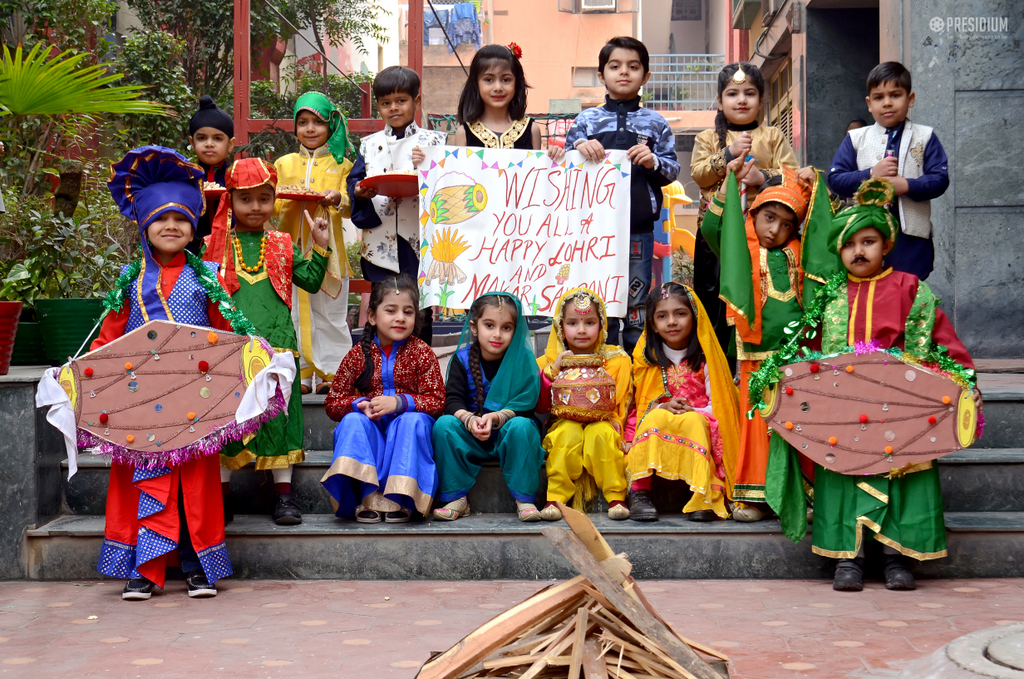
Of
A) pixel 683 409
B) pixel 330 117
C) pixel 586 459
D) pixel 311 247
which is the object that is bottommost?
pixel 586 459

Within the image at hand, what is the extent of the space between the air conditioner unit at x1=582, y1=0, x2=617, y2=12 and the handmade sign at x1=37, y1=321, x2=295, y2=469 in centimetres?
3346

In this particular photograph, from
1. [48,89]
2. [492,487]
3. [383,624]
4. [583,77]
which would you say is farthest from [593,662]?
[583,77]

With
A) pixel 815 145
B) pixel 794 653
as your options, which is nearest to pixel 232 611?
pixel 794 653

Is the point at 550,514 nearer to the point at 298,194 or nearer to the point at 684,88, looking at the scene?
the point at 298,194

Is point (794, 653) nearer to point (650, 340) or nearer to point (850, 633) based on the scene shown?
point (850, 633)

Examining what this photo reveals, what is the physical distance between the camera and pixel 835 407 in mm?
4293

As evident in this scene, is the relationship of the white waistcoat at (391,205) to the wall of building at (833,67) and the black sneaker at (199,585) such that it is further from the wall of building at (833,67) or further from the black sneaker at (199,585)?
the wall of building at (833,67)

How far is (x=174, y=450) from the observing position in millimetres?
4297

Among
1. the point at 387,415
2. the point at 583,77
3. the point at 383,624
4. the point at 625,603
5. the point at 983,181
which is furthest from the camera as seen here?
the point at 583,77

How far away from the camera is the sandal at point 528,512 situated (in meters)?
4.61

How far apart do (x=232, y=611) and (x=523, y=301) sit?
2.11 metres

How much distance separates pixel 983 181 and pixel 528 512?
15.3ft

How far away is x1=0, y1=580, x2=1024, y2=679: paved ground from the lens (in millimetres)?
3256

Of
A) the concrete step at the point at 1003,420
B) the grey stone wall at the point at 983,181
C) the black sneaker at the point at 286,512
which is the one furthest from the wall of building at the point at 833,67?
the black sneaker at the point at 286,512
